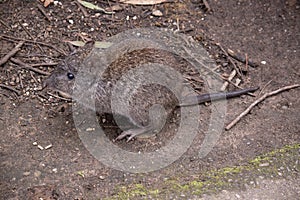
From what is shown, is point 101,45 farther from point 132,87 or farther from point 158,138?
point 158,138

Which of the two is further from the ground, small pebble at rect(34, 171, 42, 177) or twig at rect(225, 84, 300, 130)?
small pebble at rect(34, 171, 42, 177)

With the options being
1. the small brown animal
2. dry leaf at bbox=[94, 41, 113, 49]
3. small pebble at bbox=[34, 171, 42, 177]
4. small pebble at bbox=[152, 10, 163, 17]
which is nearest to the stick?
the small brown animal

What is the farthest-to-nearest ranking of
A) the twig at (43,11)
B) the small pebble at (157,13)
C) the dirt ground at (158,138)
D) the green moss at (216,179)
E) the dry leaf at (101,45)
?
the small pebble at (157,13) < the twig at (43,11) < the dry leaf at (101,45) < the dirt ground at (158,138) < the green moss at (216,179)

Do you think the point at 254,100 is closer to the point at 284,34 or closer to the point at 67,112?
the point at 284,34

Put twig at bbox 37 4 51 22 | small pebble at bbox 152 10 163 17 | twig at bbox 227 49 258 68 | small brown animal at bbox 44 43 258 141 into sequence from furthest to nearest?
small pebble at bbox 152 10 163 17, twig at bbox 37 4 51 22, twig at bbox 227 49 258 68, small brown animal at bbox 44 43 258 141

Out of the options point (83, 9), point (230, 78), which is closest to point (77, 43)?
point (83, 9)

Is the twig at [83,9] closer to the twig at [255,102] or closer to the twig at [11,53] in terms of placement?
the twig at [11,53]

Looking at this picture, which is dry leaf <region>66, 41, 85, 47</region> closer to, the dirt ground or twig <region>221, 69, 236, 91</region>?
the dirt ground

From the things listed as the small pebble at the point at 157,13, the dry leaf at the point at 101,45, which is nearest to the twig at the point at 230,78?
the small pebble at the point at 157,13

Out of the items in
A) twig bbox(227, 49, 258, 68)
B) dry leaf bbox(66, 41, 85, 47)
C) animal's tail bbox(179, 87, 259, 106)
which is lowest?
animal's tail bbox(179, 87, 259, 106)

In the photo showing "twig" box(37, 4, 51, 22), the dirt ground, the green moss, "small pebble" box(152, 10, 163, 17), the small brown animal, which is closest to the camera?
the green moss
